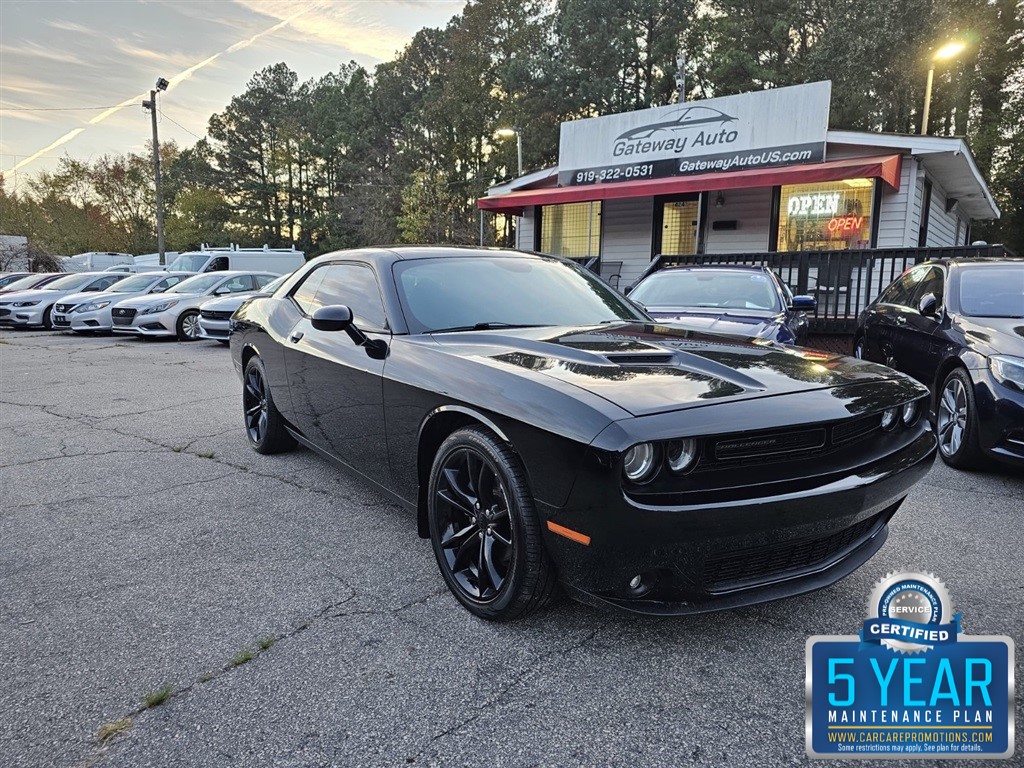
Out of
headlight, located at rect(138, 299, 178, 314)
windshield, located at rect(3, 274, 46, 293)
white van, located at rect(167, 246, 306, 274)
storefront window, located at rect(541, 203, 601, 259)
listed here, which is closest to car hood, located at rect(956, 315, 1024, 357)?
storefront window, located at rect(541, 203, 601, 259)

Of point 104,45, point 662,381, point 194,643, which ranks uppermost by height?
point 104,45

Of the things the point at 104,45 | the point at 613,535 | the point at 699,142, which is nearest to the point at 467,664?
the point at 613,535

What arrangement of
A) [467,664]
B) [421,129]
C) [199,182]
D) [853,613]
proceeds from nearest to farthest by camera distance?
[467,664], [853,613], [421,129], [199,182]

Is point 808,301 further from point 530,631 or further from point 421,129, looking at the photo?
point 421,129

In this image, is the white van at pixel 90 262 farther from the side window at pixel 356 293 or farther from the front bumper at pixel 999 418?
the front bumper at pixel 999 418

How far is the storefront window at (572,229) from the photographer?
16.5 metres

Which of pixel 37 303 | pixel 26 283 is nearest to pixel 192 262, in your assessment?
pixel 26 283

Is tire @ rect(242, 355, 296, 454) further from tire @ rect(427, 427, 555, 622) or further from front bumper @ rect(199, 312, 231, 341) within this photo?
front bumper @ rect(199, 312, 231, 341)

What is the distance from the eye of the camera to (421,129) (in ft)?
140

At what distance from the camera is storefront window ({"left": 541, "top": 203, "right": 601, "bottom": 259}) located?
1652 cm

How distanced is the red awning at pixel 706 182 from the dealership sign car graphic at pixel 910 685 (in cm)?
1056

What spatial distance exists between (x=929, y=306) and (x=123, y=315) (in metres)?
13.4

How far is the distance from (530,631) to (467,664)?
0.95 feet

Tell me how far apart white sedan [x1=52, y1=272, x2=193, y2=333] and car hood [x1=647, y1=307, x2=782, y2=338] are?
480 inches
